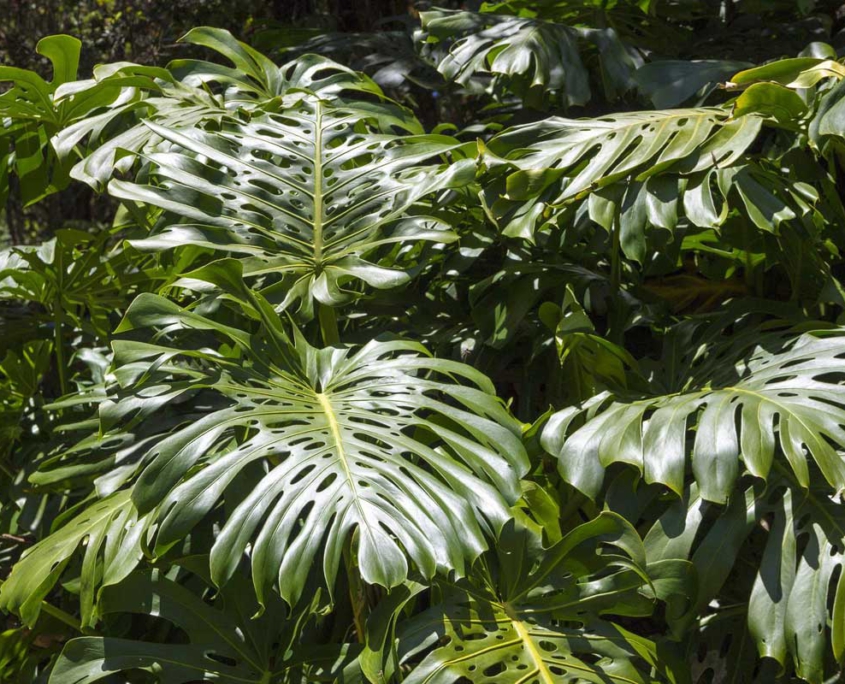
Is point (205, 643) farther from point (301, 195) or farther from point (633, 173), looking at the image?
point (633, 173)

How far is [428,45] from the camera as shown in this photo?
226 centimetres

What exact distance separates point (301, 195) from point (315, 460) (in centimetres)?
64

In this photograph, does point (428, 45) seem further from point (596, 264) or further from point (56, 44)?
point (56, 44)

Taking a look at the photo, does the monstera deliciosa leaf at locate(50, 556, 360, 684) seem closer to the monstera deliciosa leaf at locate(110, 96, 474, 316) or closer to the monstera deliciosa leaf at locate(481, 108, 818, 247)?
the monstera deliciosa leaf at locate(110, 96, 474, 316)

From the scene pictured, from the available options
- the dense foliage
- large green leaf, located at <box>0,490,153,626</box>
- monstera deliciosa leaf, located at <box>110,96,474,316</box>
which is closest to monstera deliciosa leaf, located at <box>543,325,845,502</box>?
the dense foliage

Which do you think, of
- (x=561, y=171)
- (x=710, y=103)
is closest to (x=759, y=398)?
(x=561, y=171)

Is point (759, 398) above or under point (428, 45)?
under

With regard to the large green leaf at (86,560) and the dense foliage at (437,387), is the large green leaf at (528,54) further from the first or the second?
the large green leaf at (86,560)

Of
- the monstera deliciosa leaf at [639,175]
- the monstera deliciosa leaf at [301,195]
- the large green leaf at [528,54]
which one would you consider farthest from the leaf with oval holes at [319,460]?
the large green leaf at [528,54]

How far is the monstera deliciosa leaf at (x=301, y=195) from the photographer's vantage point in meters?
1.38

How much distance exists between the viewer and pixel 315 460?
1.09 metres

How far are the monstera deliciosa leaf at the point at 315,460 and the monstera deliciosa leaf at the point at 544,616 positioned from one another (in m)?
0.11

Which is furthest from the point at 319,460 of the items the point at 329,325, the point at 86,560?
the point at 329,325

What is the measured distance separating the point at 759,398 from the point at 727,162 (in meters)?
0.35
